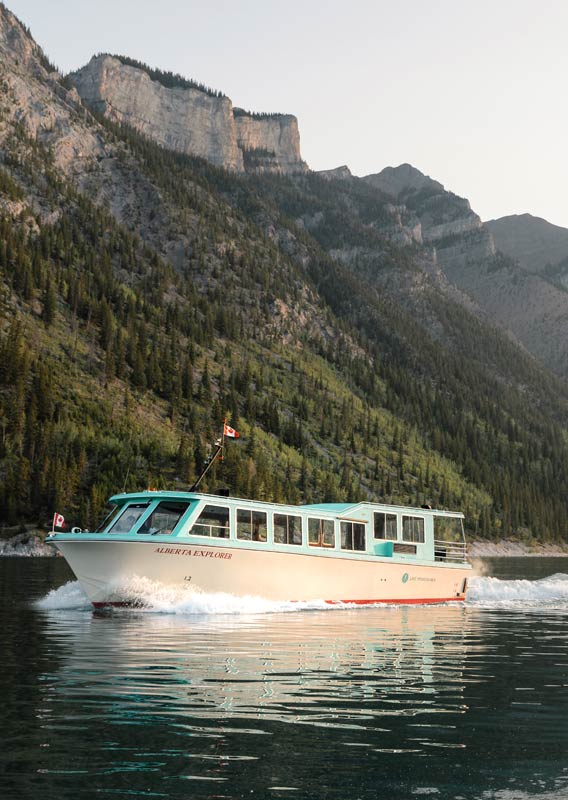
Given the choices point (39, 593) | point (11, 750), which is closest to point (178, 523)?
point (39, 593)

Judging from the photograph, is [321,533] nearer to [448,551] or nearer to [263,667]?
[448,551]

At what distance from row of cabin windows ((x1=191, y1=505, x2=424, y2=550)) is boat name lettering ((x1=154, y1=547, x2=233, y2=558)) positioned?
93 cm

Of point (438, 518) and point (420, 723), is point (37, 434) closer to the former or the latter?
point (438, 518)

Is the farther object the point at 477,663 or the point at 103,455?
the point at 103,455

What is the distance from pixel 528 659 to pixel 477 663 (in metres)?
2.32

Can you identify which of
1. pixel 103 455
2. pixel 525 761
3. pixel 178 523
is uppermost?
pixel 103 455

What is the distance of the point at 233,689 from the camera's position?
67.4ft

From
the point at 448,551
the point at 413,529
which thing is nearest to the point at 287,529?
the point at 413,529

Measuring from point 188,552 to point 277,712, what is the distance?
22366mm

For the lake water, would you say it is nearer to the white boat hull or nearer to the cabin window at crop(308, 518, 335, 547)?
the white boat hull

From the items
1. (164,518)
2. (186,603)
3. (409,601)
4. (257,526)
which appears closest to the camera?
(186,603)

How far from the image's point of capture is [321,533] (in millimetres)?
46594

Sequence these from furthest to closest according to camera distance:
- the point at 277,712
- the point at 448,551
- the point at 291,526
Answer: the point at 448,551, the point at 291,526, the point at 277,712

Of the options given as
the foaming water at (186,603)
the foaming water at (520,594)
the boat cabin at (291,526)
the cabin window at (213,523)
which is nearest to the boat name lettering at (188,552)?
the boat cabin at (291,526)
